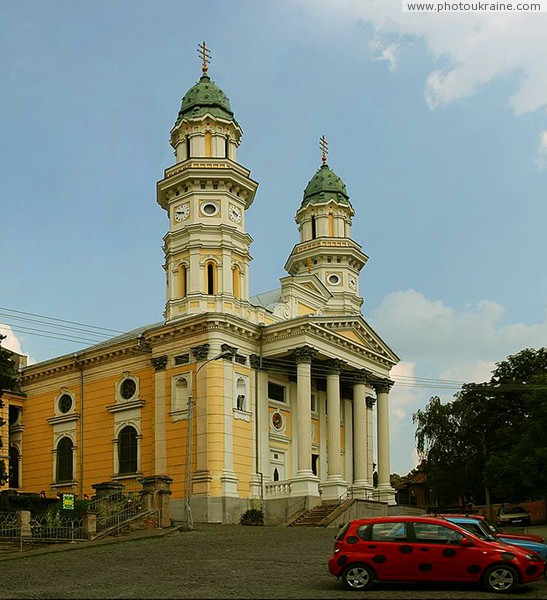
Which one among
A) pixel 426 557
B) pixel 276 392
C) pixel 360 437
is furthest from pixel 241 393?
pixel 426 557

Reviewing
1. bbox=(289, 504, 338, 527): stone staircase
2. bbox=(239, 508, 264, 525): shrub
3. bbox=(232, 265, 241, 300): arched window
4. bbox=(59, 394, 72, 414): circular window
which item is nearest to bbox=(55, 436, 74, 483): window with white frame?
bbox=(59, 394, 72, 414): circular window

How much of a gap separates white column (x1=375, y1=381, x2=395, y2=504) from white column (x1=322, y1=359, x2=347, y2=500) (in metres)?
4.67

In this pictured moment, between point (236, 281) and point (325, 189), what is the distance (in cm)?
1618

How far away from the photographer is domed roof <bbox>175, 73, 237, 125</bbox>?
1836 inches

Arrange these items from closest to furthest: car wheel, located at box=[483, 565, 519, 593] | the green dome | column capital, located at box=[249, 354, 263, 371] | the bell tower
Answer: car wheel, located at box=[483, 565, 519, 593] < column capital, located at box=[249, 354, 263, 371] < the bell tower < the green dome

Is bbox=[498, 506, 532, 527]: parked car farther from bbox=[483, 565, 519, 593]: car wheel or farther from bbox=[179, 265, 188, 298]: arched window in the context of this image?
A: bbox=[483, 565, 519, 593]: car wheel

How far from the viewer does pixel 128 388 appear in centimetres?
4603

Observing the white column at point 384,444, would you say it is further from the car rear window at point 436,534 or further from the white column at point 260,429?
the car rear window at point 436,534

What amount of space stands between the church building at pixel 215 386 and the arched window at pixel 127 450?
0.08m

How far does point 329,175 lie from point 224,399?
77.0ft

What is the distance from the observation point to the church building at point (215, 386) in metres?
41.1

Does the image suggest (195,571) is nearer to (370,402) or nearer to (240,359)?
(240,359)

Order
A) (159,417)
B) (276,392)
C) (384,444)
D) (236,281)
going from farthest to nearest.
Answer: (384,444) < (276,392) < (236,281) < (159,417)

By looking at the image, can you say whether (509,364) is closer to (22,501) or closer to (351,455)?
(351,455)
